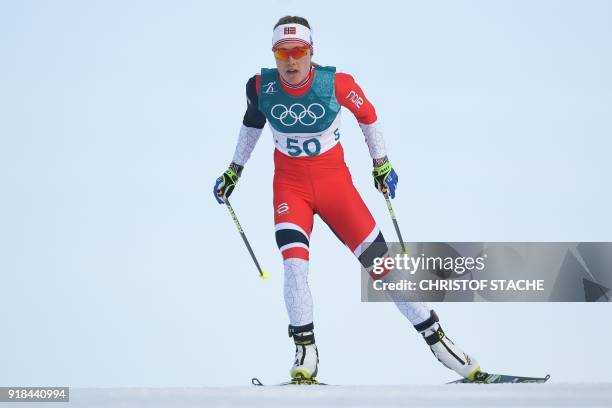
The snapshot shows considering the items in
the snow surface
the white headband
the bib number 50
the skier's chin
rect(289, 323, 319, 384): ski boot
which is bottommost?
the snow surface

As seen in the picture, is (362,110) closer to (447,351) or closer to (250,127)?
(250,127)

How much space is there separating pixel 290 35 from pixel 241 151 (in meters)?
1.31

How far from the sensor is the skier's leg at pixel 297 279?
30.2ft

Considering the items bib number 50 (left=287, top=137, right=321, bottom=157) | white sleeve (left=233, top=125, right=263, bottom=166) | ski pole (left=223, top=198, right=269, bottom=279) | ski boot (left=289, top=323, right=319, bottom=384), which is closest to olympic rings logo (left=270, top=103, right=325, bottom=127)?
bib number 50 (left=287, top=137, right=321, bottom=157)

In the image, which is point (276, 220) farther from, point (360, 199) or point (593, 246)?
point (593, 246)

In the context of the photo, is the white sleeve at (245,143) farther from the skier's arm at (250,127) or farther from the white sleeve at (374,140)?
the white sleeve at (374,140)

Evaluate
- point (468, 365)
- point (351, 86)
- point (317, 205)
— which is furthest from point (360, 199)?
point (468, 365)

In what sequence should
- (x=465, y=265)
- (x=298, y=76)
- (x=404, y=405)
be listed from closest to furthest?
(x=404, y=405)
(x=298, y=76)
(x=465, y=265)

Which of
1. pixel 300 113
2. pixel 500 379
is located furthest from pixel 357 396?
pixel 300 113

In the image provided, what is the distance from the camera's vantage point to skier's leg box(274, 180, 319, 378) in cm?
921

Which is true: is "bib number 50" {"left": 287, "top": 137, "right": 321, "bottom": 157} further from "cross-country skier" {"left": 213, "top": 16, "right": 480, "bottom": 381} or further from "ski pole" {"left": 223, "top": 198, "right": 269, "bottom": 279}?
"ski pole" {"left": 223, "top": 198, "right": 269, "bottom": 279}

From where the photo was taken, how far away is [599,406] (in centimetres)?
743

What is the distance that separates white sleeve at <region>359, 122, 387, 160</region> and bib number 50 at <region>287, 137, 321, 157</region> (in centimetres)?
51

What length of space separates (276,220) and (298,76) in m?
1.36
